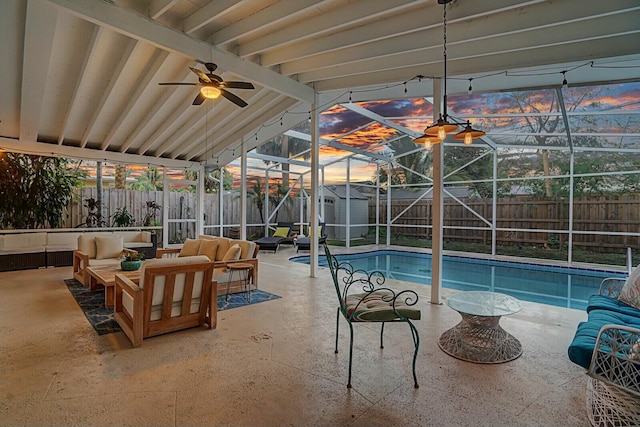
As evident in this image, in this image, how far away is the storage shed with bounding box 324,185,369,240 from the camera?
12953 mm

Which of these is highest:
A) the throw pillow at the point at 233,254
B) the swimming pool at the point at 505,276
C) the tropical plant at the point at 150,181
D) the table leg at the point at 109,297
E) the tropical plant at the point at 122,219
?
the tropical plant at the point at 150,181

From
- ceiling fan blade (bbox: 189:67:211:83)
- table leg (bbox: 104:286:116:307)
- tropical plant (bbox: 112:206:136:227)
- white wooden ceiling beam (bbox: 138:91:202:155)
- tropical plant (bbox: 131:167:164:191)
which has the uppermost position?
white wooden ceiling beam (bbox: 138:91:202:155)

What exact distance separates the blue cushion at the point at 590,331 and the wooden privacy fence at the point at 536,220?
6.34 metres

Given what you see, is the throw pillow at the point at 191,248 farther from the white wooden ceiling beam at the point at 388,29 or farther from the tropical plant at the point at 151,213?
the tropical plant at the point at 151,213

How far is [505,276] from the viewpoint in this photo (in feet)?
25.1

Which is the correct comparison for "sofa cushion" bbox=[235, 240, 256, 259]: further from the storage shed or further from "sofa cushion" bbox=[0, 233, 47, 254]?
the storage shed

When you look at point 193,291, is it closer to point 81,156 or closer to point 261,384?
point 261,384

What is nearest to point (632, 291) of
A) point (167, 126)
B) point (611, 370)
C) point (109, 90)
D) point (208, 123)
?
point (611, 370)

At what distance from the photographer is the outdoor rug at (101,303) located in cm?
375

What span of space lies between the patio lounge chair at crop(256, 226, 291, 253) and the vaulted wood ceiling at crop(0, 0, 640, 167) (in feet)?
15.0

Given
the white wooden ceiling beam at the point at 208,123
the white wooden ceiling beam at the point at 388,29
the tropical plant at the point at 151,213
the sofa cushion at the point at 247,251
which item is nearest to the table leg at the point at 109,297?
the sofa cushion at the point at 247,251

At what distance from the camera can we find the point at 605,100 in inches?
217

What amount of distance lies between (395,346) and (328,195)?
10.1m

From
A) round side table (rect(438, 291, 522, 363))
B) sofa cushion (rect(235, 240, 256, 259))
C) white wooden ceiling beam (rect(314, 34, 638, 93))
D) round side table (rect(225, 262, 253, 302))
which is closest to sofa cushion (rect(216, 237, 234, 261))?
sofa cushion (rect(235, 240, 256, 259))
